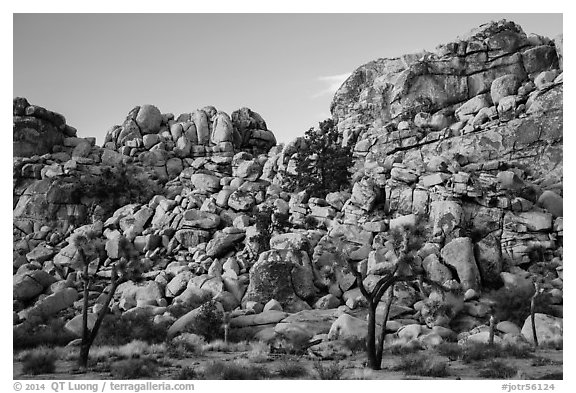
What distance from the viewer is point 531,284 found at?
34281mm

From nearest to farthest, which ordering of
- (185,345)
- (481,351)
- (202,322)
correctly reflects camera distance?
(481,351) < (185,345) < (202,322)

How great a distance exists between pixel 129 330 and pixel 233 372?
39.1 feet

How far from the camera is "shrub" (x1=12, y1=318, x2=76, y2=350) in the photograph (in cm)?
2823

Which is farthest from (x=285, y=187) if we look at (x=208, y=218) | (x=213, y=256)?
(x=213, y=256)

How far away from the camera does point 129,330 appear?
3014 centimetres

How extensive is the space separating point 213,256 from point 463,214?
2015 cm

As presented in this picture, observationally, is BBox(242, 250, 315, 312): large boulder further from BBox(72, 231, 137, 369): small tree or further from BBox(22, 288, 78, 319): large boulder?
BBox(22, 288, 78, 319): large boulder

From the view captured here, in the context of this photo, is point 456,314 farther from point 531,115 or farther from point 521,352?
point 531,115

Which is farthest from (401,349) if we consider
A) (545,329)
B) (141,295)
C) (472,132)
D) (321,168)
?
(472,132)

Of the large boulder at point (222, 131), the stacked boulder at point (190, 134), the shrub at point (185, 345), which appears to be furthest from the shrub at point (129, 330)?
the large boulder at point (222, 131)

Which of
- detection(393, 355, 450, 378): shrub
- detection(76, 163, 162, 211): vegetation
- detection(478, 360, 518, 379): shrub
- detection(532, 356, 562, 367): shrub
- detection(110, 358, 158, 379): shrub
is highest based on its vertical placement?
detection(76, 163, 162, 211): vegetation

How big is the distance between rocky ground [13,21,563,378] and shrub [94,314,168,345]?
1.09 m

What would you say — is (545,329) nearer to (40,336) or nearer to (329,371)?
(329,371)

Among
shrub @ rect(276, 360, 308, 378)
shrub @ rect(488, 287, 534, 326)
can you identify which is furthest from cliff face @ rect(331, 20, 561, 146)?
shrub @ rect(276, 360, 308, 378)
